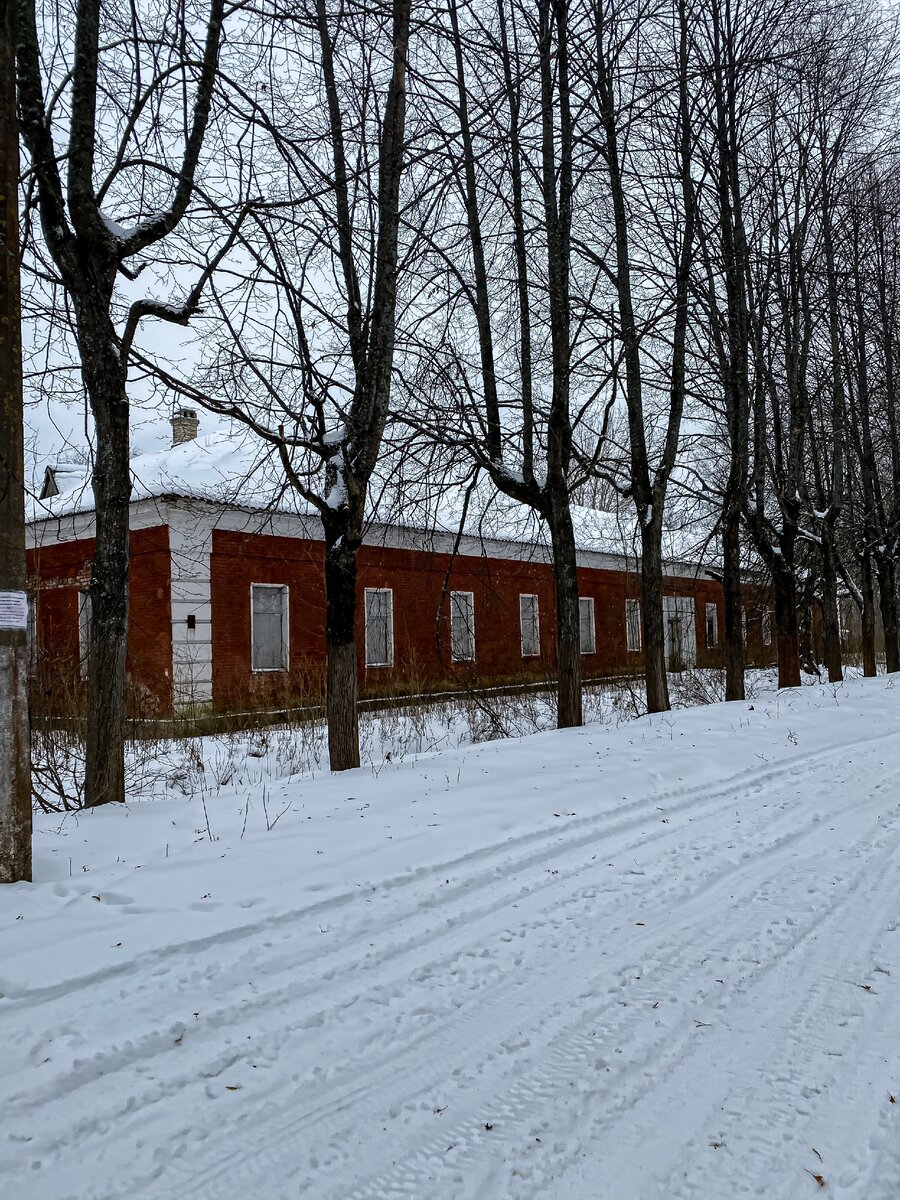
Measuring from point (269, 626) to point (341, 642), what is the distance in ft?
33.5

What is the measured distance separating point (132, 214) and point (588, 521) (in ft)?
75.6

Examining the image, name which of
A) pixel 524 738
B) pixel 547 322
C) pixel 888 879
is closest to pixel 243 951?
pixel 888 879

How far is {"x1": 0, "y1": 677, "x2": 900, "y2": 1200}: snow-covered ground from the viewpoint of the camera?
2.30 meters

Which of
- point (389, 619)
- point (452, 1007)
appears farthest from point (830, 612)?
point (452, 1007)

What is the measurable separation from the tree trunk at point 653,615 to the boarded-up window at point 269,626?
816 cm

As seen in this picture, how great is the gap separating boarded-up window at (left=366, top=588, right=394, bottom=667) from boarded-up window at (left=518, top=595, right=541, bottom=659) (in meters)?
5.66

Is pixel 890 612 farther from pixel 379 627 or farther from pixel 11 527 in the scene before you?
pixel 11 527

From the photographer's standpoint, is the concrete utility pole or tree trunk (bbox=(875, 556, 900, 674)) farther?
tree trunk (bbox=(875, 556, 900, 674))

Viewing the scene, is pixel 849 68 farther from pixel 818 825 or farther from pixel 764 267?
pixel 818 825

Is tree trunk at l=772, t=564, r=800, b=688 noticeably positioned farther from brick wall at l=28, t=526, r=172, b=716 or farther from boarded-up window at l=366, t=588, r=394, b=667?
brick wall at l=28, t=526, r=172, b=716

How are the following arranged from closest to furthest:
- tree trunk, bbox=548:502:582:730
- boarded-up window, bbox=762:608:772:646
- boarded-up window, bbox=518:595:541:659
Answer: tree trunk, bbox=548:502:582:730, boarded-up window, bbox=518:595:541:659, boarded-up window, bbox=762:608:772:646

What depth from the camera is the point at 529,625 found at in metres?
25.4

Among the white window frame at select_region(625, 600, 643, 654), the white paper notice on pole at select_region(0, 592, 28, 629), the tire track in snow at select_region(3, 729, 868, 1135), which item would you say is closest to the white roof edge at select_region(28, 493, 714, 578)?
the white window frame at select_region(625, 600, 643, 654)

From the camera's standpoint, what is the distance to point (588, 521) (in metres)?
29.1
